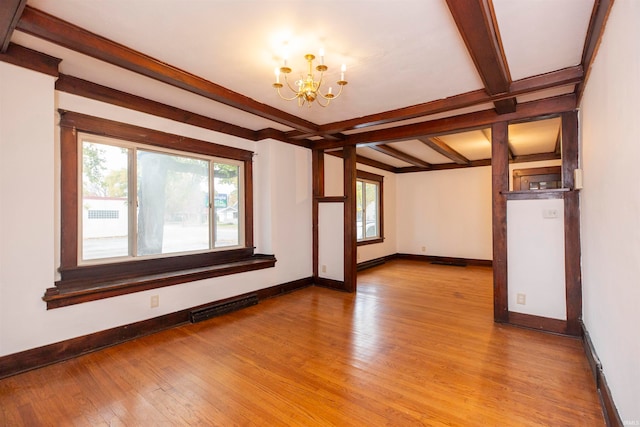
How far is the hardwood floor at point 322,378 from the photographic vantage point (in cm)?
184

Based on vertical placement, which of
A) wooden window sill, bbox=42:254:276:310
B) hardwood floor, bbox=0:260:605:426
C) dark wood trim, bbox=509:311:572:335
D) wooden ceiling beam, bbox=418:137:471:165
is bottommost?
hardwood floor, bbox=0:260:605:426

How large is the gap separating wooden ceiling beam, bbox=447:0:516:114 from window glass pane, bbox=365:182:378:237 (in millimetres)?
4521

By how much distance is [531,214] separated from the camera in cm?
322

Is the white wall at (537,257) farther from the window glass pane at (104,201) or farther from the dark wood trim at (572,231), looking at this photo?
the window glass pane at (104,201)

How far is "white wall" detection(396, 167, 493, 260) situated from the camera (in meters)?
7.02

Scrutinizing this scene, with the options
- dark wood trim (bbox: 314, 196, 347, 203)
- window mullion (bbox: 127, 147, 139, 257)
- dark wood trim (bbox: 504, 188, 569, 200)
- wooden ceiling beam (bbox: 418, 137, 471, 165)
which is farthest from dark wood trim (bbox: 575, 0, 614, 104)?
window mullion (bbox: 127, 147, 139, 257)

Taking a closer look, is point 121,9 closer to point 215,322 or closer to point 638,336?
point 215,322

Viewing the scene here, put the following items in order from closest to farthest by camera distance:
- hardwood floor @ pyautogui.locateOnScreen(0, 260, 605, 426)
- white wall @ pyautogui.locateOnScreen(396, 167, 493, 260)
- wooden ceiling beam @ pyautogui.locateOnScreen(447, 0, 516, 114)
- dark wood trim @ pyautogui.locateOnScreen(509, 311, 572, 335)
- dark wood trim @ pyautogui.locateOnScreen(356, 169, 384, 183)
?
1. wooden ceiling beam @ pyautogui.locateOnScreen(447, 0, 516, 114)
2. hardwood floor @ pyautogui.locateOnScreen(0, 260, 605, 426)
3. dark wood trim @ pyautogui.locateOnScreen(509, 311, 572, 335)
4. dark wood trim @ pyautogui.locateOnScreen(356, 169, 384, 183)
5. white wall @ pyautogui.locateOnScreen(396, 167, 493, 260)

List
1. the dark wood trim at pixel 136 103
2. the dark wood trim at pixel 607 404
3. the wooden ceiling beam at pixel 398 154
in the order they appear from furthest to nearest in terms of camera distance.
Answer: the wooden ceiling beam at pixel 398 154 < the dark wood trim at pixel 136 103 < the dark wood trim at pixel 607 404

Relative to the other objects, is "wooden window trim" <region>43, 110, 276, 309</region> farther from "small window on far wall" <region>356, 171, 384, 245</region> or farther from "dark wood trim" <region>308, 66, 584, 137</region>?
"small window on far wall" <region>356, 171, 384, 245</region>

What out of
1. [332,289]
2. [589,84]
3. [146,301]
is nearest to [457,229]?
[332,289]

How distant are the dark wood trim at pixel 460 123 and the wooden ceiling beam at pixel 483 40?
2.13 feet

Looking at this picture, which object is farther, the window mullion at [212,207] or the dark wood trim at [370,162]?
the dark wood trim at [370,162]

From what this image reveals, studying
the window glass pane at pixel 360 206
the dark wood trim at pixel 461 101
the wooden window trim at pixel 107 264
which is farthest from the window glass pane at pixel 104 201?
the window glass pane at pixel 360 206
